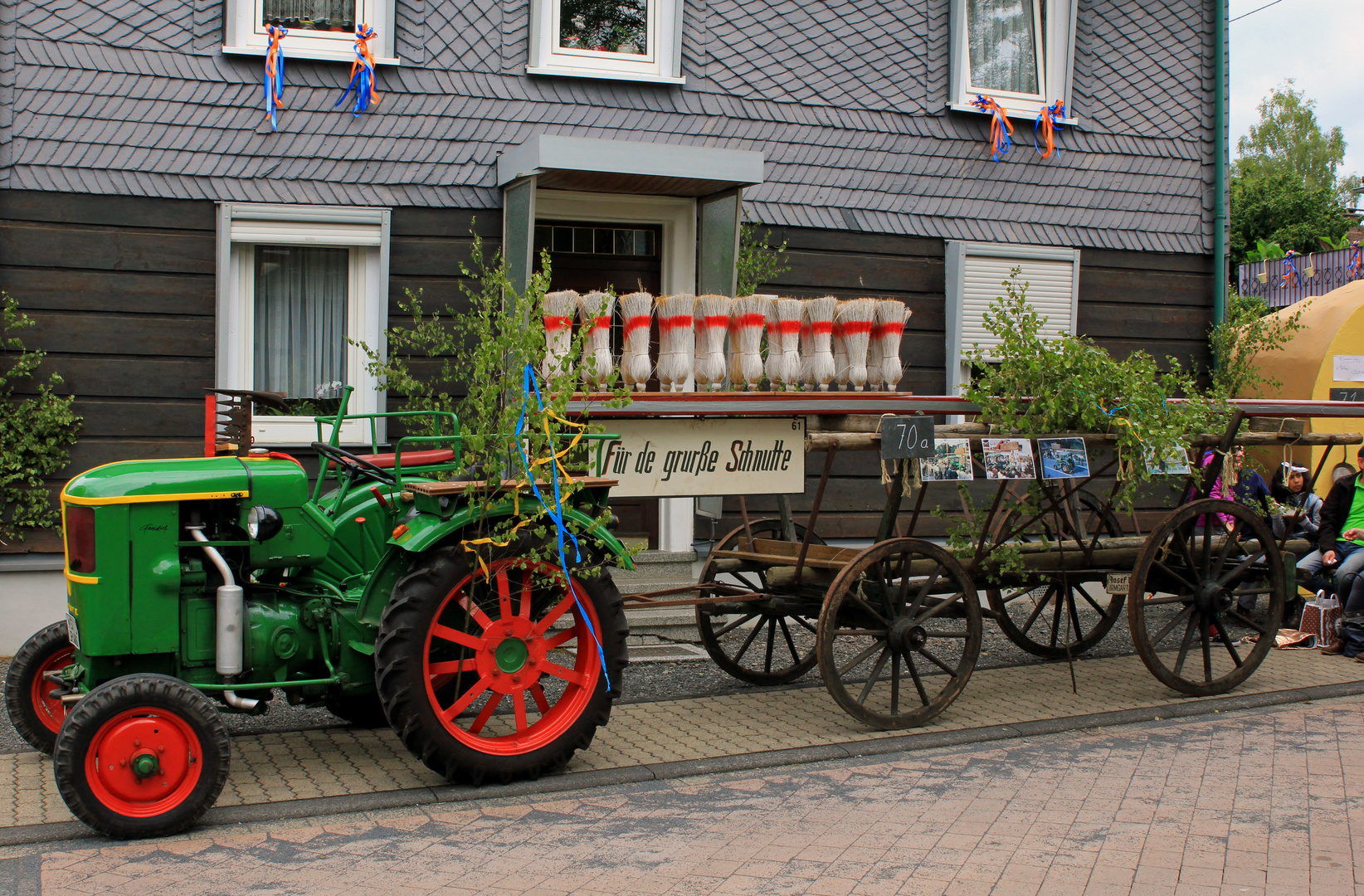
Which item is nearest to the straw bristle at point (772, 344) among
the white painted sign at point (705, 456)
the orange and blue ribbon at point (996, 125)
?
the white painted sign at point (705, 456)

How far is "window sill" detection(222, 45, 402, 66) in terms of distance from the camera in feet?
26.2

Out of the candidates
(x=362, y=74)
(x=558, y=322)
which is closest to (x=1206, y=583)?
(x=558, y=322)

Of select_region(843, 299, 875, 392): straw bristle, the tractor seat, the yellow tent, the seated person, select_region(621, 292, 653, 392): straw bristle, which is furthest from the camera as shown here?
the yellow tent

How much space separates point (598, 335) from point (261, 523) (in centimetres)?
183

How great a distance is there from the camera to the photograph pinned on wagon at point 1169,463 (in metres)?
6.05

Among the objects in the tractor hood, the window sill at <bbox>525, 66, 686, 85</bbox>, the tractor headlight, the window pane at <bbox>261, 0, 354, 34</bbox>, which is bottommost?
the tractor headlight

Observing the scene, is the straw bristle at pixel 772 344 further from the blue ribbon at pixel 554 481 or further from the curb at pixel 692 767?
the curb at pixel 692 767

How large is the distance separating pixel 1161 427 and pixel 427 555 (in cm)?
362

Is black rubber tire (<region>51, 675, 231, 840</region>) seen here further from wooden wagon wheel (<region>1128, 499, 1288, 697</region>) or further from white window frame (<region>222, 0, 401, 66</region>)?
white window frame (<region>222, 0, 401, 66</region>)

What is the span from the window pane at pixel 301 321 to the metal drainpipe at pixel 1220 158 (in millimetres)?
7376

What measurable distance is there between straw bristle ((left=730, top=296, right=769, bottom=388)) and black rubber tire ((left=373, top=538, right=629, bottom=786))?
145 centimetres

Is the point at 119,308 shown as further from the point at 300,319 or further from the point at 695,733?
the point at 695,733

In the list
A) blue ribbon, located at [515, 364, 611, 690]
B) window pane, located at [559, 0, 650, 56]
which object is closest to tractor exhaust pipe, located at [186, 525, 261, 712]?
blue ribbon, located at [515, 364, 611, 690]

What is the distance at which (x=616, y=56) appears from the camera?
29.3 feet
